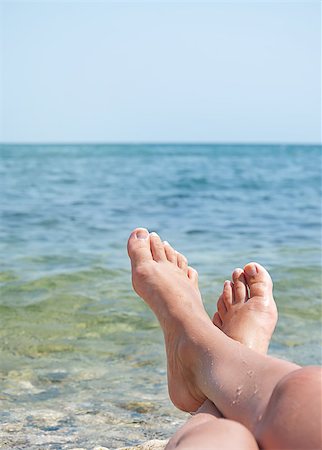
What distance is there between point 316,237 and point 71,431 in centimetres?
479

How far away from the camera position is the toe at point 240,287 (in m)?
2.59

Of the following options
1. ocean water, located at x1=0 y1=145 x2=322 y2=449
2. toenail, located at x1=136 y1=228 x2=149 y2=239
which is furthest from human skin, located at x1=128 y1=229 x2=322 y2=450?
ocean water, located at x1=0 y1=145 x2=322 y2=449

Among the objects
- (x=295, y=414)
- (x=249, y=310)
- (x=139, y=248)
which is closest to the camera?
(x=295, y=414)

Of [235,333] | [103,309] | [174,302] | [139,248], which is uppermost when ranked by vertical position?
[139,248]

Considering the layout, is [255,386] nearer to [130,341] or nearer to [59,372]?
[59,372]

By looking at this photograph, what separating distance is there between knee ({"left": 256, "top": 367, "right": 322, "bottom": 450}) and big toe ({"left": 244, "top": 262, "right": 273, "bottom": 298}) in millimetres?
1153

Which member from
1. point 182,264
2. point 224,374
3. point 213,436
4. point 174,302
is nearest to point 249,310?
point 174,302

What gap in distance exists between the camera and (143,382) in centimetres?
274

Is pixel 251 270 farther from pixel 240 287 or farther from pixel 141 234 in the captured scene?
pixel 141 234

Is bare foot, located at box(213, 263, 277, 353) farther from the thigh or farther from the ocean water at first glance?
the thigh

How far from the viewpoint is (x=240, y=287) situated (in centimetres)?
265

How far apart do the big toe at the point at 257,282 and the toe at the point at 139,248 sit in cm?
38

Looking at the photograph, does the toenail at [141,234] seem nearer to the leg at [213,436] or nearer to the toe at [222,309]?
the toe at [222,309]

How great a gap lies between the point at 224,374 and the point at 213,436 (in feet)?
0.99
